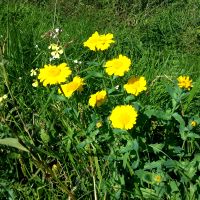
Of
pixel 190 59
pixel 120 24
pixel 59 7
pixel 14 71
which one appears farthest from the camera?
pixel 59 7

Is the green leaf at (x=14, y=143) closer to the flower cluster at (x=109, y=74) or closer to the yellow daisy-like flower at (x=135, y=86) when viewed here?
the flower cluster at (x=109, y=74)

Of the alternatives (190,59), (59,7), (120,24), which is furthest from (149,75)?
(59,7)

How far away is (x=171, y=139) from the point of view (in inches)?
75.4

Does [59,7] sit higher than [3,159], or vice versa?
[59,7]

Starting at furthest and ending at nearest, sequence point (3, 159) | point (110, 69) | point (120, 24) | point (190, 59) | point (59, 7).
Result: point (59, 7) < point (120, 24) < point (190, 59) < point (3, 159) < point (110, 69)

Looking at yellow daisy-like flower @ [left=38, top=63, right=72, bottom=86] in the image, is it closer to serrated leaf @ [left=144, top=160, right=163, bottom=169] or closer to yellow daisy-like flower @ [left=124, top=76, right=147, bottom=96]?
yellow daisy-like flower @ [left=124, top=76, right=147, bottom=96]

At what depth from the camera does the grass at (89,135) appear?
180cm

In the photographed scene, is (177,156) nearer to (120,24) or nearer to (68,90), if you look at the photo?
(68,90)

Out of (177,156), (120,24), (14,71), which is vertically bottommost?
(177,156)

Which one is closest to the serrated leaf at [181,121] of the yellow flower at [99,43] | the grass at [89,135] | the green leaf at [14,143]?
the grass at [89,135]

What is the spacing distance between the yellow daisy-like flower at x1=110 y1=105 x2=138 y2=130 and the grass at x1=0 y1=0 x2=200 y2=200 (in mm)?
80

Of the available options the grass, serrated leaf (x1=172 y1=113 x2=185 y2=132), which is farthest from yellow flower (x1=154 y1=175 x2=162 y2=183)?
serrated leaf (x1=172 y1=113 x2=185 y2=132)

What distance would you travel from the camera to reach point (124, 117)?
1681 millimetres

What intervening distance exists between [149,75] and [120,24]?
1.40 metres
